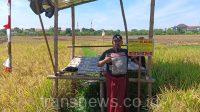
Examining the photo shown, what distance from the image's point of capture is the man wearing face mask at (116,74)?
260 inches

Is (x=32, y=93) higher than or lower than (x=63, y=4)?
lower

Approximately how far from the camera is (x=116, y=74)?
6648mm

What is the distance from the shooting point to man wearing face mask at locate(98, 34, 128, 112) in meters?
6.60

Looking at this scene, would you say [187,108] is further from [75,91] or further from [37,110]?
[75,91]

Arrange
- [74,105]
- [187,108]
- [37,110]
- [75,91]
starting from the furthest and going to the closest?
[75,91] → [74,105] → [37,110] → [187,108]

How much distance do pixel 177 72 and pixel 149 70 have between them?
126cm

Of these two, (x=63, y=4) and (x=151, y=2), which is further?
(x=63, y=4)

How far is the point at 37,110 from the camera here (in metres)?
6.57

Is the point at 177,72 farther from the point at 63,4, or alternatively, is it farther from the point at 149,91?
the point at 63,4

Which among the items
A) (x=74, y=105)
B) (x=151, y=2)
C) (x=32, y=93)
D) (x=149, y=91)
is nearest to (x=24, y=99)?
(x=32, y=93)

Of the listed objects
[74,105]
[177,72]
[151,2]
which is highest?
[151,2]

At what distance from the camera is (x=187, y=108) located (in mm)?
6000

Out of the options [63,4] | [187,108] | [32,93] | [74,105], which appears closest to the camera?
[187,108]

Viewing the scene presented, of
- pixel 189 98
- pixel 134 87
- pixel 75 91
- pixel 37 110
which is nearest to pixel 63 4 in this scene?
pixel 75 91
